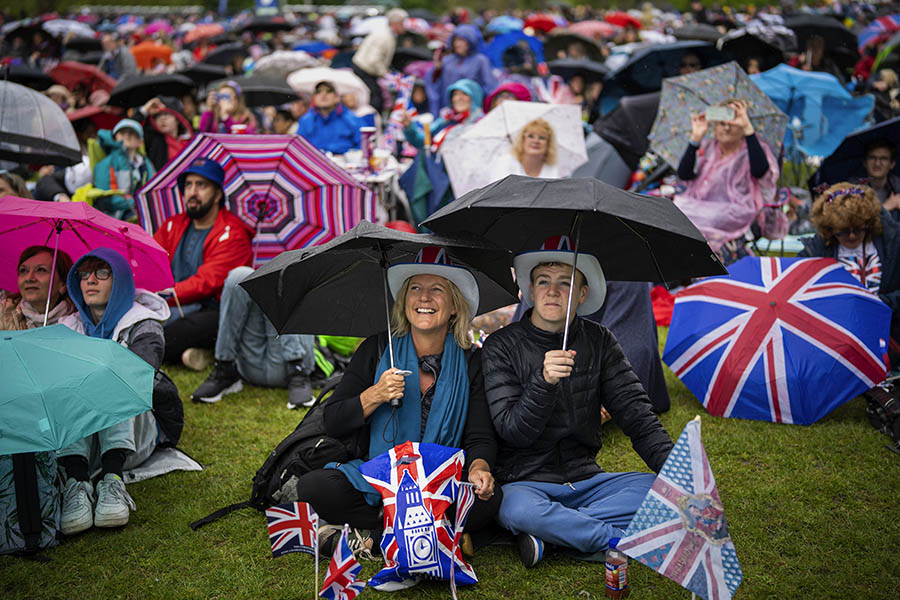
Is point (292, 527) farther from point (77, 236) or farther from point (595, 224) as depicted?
point (77, 236)

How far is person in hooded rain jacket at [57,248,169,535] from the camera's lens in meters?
4.17

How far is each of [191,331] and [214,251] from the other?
0.59m

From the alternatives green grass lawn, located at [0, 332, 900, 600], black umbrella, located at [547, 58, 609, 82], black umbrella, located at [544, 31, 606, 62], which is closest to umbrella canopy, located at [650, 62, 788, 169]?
green grass lawn, located at [0, 332, 900, 600]

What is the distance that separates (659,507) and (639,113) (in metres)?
7.16

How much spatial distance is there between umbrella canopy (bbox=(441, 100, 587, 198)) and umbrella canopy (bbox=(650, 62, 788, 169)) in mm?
713

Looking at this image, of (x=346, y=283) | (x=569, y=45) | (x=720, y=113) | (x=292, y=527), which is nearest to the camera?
(x=292, y=527)

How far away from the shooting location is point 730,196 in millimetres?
7215

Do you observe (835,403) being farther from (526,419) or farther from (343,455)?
(343,455)

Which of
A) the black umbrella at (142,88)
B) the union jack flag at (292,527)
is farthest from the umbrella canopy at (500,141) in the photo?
the union jack flag at (292,527)

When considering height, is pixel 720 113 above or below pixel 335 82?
above

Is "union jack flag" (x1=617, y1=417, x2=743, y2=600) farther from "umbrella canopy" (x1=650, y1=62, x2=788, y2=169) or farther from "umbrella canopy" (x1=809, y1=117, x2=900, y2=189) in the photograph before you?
"umbrella canopy" (x1=650, y1=62, x2=788, y2=169)

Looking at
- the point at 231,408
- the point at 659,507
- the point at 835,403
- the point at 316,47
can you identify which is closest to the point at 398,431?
the point at 659,507

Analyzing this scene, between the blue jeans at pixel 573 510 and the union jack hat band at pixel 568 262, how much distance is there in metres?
0.76

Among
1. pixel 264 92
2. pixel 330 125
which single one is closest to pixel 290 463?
pixel 330 125
